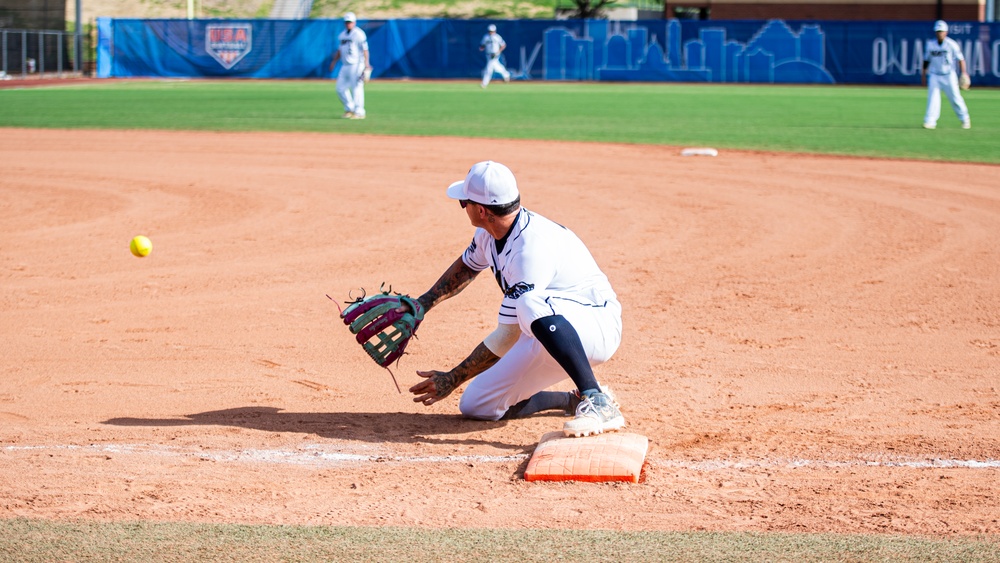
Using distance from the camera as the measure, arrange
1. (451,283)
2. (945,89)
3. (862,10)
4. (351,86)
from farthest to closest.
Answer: (862,10), (351,86), (945,89), (451,283)

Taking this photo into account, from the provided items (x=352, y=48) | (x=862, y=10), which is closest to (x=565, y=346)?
(x=352, y=48)

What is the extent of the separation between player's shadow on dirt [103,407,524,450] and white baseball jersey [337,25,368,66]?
56.4ft

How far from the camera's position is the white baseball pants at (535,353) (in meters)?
5.07

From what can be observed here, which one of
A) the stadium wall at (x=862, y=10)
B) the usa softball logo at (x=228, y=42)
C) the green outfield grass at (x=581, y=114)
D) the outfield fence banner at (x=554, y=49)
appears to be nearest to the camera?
the green outfield grass at (x=581, y=114)

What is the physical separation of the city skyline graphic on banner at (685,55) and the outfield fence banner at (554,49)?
1.6 inches

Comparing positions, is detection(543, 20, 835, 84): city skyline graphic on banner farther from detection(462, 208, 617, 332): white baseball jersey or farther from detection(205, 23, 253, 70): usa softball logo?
detection(462, 208, 617, 332): white baseball jersey

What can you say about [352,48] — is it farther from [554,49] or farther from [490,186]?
[554,49]

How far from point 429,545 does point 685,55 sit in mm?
42914

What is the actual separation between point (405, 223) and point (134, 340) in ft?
14.8

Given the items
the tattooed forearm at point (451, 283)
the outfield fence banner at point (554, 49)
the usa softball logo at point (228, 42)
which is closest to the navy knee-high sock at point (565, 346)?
the tattooed forearm at point (451, 283)

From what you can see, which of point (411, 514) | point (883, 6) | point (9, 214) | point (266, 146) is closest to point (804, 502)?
point (411, 514)

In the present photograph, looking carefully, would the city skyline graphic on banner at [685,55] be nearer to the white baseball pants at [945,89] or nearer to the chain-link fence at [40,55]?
the chain-link fence at [40,55]

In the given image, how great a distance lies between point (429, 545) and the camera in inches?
153

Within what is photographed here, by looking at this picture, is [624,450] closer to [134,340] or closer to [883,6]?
[134,340]
